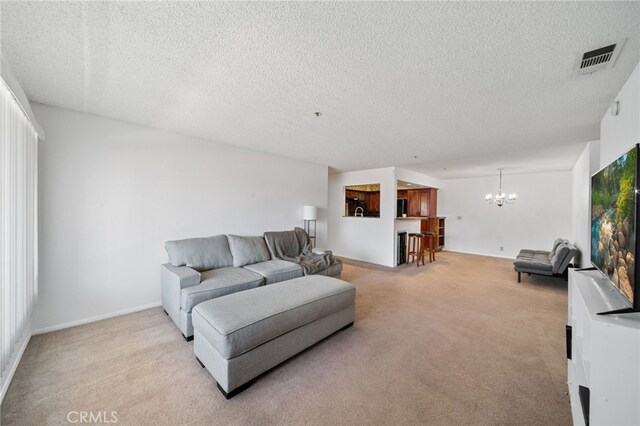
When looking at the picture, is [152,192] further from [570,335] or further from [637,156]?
[570,335]

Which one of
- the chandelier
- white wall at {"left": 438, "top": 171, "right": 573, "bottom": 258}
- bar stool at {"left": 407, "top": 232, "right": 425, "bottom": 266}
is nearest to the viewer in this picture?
bar stool at {"left": 407, "top": 232, "right": 425, "bottom": 266}

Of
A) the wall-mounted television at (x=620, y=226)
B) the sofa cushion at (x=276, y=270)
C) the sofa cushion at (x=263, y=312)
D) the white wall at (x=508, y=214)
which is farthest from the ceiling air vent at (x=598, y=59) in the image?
the white wall at (x=508, y=214)

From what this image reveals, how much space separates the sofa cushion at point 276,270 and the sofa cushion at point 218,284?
10cm

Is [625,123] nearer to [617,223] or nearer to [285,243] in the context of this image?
[617,223]

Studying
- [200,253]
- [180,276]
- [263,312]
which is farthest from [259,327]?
[200,253]

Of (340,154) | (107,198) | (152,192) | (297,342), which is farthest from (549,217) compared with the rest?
(107,198)

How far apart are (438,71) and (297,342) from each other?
2.43 meters

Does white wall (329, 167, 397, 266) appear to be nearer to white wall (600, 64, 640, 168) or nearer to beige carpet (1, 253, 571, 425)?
beige carpet (1, 253, 571, 425)

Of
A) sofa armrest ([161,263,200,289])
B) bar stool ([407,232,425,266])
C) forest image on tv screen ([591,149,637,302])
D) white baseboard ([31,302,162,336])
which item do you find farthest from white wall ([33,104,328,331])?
bar stool ([407,232,425,266])

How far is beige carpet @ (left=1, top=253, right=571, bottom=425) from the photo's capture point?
60.5 inches

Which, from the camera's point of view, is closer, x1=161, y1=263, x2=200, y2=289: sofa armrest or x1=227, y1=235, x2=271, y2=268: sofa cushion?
x1=161, y1=263, x2=200, y2=289: sofa armrest

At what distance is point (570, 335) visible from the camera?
182 cm

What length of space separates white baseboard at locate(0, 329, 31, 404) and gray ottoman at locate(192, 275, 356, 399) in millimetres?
1174

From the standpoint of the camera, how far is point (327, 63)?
1.71 meters
